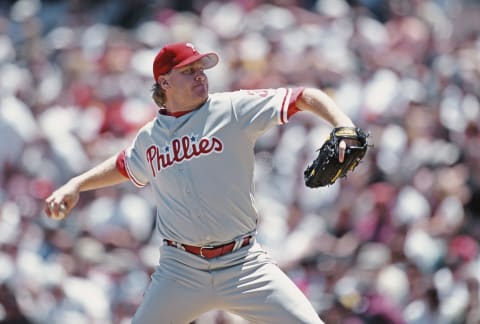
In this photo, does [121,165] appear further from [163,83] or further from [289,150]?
[289,150]

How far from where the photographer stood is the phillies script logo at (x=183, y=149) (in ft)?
14.9

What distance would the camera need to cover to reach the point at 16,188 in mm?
8328

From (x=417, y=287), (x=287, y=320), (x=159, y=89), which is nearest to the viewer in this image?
(x=287, y=320)

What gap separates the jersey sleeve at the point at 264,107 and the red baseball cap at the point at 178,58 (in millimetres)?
220

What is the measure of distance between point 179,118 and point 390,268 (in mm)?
3271

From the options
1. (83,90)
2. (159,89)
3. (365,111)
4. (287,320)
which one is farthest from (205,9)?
(287,320)

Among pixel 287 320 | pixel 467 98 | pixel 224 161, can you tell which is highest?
pixel 224 161

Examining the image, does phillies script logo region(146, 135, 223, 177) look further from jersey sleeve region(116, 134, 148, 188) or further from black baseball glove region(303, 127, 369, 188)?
black baseball glove region(303, 127, 369, 188)

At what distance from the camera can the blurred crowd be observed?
7.36 meters

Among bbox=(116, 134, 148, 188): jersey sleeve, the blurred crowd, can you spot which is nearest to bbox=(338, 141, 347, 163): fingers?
bbox=(116, 134, 148, 188): jersey sleeve

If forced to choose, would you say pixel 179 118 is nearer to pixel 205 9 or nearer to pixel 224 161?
pixel 224 161

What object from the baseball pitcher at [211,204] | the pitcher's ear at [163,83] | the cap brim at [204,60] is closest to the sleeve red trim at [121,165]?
the baseball pitcher at [211,204]

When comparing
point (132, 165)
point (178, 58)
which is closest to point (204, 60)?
point (178, 58)

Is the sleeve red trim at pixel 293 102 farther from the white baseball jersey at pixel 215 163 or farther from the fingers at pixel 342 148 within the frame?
the fingers at pixel 342 148
